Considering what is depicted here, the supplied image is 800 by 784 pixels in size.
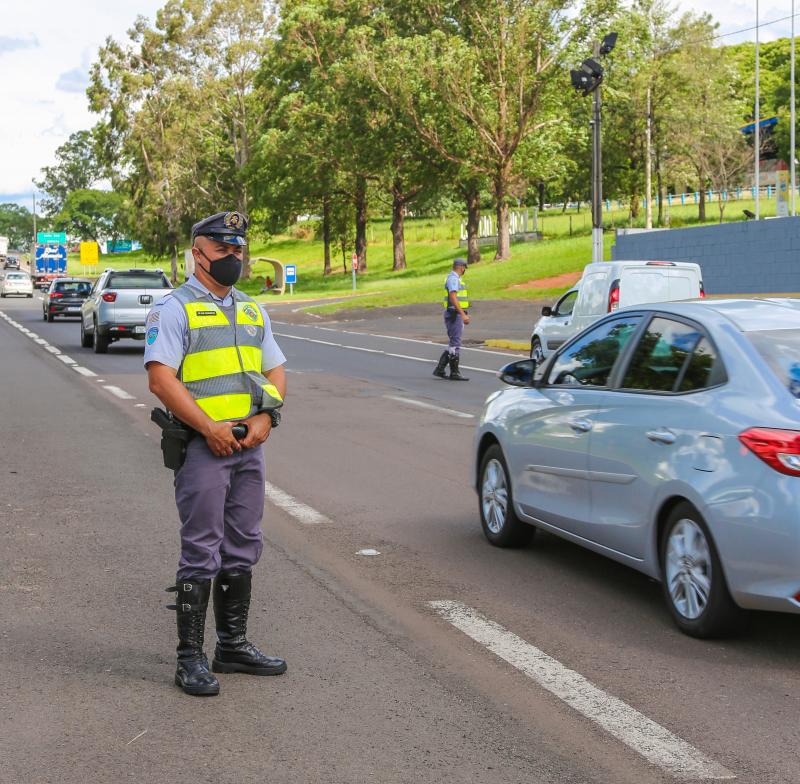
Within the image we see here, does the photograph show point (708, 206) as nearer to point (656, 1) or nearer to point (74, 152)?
point (656, 1)

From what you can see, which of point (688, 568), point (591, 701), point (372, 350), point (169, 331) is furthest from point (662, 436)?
point (372, 350)

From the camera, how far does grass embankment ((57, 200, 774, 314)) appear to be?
50312mm

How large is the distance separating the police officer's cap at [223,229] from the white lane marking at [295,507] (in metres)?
3.41

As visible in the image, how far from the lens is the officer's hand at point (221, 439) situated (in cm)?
492

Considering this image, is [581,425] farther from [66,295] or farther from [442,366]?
[66,295]

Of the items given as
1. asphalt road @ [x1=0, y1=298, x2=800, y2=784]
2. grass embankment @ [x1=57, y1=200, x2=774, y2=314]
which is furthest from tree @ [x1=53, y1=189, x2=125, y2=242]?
asphalt road @ [x1=0, y1=298, x2=800, y2=784]

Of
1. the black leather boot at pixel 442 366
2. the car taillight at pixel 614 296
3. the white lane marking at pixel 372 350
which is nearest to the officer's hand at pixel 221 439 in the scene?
the car taillight at pixel 614 296

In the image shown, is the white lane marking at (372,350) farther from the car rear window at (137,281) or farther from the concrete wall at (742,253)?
the concrete wall at (742,253)

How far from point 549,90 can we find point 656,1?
73.8 ft

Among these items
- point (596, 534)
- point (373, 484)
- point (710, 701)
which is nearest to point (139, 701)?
point (710, 701)

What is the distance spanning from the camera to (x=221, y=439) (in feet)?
16.2

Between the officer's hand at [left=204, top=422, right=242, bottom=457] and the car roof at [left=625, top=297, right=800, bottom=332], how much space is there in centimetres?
242

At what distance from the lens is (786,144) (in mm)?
91750

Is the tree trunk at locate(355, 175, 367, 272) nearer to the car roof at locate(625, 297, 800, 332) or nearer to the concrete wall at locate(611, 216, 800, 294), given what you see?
the concrete wall at locate(611, 216, 800, 294)
